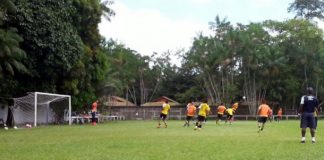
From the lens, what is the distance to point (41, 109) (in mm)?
40812

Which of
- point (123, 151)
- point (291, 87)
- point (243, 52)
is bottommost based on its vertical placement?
point (123, 151)

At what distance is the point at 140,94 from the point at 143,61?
24.0 ft

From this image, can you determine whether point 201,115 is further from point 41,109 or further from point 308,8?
point 308,8

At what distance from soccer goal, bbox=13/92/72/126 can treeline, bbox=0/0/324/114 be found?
→ 1011 mm

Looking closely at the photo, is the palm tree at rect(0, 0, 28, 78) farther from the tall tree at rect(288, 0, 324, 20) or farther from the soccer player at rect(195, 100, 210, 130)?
the tall tree at rect(288, 0, 324, 20)

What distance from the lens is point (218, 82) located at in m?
62.5

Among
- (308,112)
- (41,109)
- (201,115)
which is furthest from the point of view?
(41,109)

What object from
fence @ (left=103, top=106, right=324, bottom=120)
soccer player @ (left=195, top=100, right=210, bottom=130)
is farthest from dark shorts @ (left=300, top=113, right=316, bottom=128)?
fence @ (left=103, top=106, right=324, bottom=120)

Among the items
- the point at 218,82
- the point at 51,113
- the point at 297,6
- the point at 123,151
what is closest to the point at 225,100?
the point at 218,82

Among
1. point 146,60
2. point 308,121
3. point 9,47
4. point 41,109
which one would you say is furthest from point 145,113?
point 308,121

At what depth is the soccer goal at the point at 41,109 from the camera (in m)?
33.8

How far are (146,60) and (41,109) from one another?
4365 cm

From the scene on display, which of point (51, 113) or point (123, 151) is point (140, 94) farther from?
point (123, 151)

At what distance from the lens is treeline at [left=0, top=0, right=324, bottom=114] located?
33.2 m
